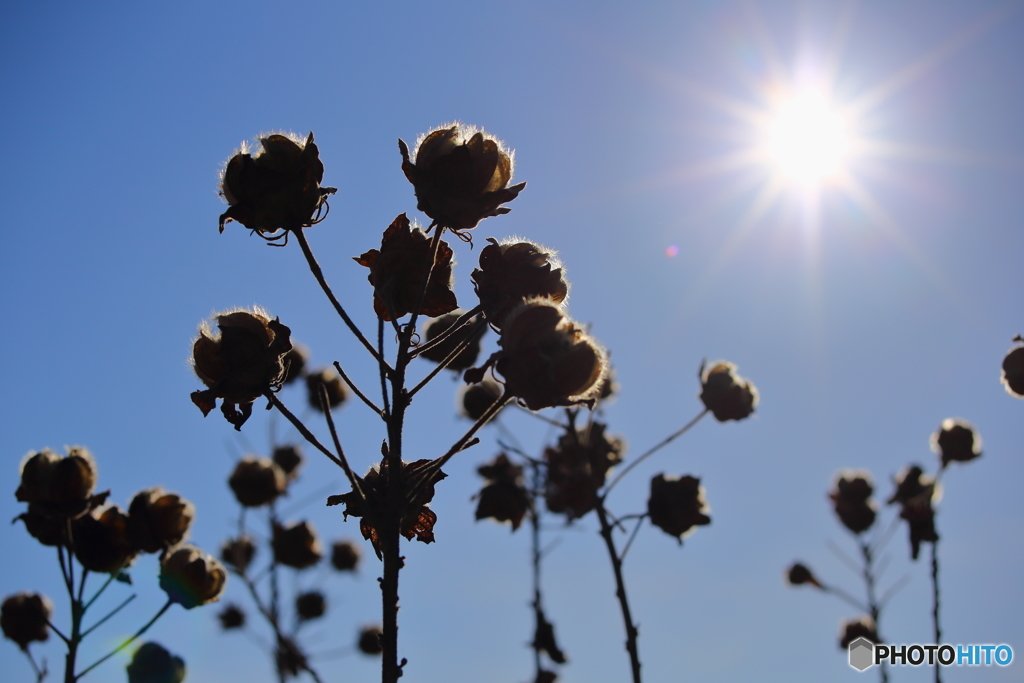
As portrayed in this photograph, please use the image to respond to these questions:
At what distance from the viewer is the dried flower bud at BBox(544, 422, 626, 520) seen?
13.2 ft

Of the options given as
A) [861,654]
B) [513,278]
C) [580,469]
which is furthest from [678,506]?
[861,654]

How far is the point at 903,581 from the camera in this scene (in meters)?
5.49

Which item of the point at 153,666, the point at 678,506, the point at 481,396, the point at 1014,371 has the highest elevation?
the point at 481,396

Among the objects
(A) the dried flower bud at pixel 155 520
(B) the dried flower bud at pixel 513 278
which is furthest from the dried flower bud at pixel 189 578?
(B) the dried flower bud at pixel 513 278

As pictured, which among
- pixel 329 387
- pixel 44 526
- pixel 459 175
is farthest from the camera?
pixel 329 387

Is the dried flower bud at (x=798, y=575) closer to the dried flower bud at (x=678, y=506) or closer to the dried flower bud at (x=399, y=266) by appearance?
the dried flower bud at (x=678, y=506)

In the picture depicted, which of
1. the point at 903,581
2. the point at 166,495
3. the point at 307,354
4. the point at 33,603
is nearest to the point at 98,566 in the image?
the point at 166,495

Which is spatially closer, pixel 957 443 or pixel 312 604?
pixel 957 443

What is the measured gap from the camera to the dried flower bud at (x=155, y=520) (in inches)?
135

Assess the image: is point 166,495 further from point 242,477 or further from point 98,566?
point 242,477

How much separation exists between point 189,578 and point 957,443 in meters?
4.90

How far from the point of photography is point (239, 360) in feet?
6.56

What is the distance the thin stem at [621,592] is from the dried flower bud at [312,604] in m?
6.46

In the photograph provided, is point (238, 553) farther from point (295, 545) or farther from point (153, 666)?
point (153, 666)
